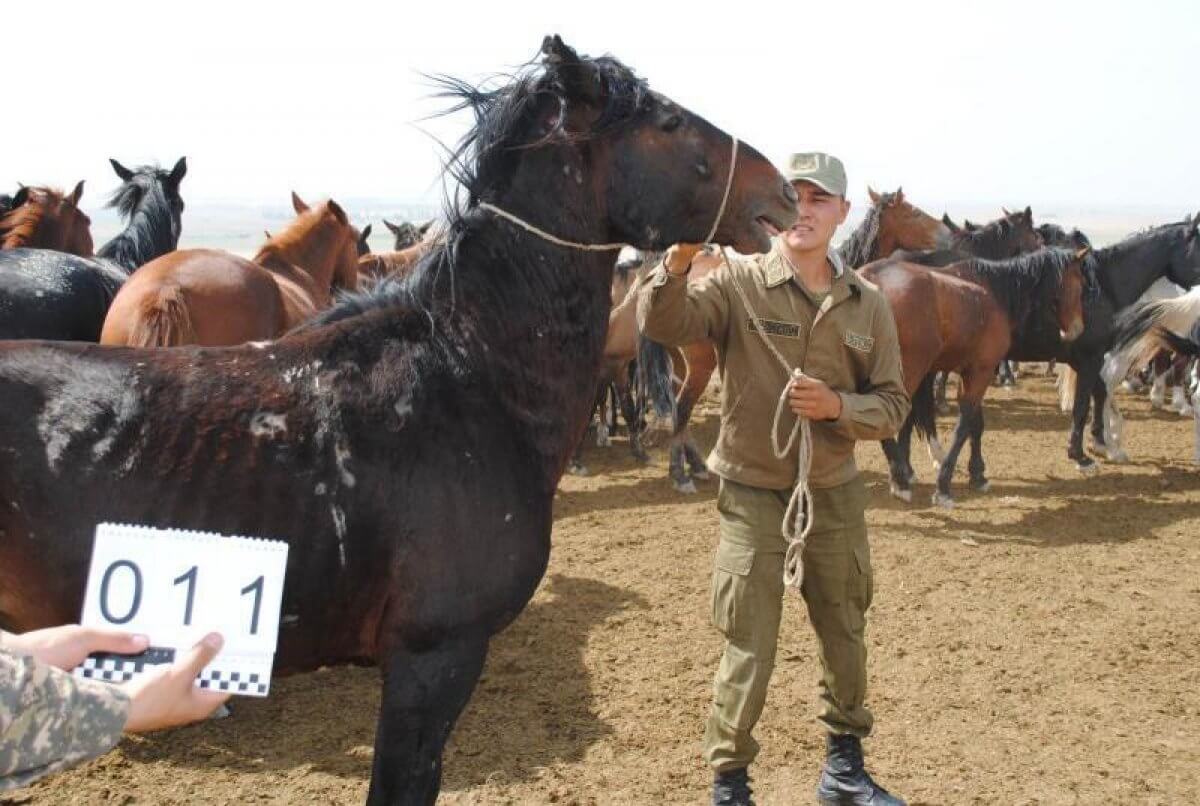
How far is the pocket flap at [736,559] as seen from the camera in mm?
3242

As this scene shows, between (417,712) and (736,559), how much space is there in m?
1.30

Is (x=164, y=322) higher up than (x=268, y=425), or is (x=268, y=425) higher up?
(x=164, y=322)

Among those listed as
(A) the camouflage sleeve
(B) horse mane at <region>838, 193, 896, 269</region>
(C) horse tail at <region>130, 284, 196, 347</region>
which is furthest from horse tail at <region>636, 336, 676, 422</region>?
(A) the camouflage sleeve

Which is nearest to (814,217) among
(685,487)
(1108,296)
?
(685,487)

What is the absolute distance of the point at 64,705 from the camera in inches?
51.9

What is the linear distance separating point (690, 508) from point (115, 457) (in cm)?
635

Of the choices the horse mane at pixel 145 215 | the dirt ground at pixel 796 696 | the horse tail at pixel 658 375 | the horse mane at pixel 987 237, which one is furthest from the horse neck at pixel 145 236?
the horse mane at pixel 987 237

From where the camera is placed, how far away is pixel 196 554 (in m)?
2.01

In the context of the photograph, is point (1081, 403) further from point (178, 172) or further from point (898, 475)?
point (178, 172)

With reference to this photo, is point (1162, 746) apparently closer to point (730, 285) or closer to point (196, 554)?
point (730, 285)

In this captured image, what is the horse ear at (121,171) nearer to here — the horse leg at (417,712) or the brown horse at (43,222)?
the brown horse at (43,222)

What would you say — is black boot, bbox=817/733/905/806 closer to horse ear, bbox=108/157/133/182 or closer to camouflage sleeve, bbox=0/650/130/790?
camouflage sleeve, bbox=0/650/130/790

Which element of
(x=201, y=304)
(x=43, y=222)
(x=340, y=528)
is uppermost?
(x=43, y=222)

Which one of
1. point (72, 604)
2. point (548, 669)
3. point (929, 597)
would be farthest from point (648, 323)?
point (929, 597)
